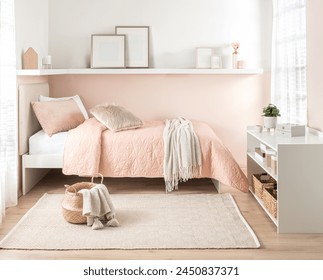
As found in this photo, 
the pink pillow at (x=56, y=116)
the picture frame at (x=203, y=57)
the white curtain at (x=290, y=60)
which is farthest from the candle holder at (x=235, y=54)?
the pink pillow at (x=56, y=116)

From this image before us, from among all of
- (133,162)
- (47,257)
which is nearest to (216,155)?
(133,162)

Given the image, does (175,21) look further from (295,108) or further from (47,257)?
(47,257)

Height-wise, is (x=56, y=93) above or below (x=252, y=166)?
above

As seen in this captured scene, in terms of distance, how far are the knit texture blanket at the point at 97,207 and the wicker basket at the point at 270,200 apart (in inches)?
45.7

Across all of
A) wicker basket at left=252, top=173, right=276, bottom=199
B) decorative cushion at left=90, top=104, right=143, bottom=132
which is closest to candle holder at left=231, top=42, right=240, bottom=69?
decorative cushion at left=90, top=104, right=143, bottom=132

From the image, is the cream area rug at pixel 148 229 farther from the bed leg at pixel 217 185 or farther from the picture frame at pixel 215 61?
the picture frame at pixel 215 61

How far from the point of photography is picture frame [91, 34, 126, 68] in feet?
19.7

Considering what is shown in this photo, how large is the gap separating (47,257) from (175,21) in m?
3.65

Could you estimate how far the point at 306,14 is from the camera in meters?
4.47

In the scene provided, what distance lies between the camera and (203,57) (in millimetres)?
6035

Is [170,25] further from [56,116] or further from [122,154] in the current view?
[122,154]

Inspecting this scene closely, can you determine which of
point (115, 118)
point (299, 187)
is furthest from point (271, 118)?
point (115, 118)
